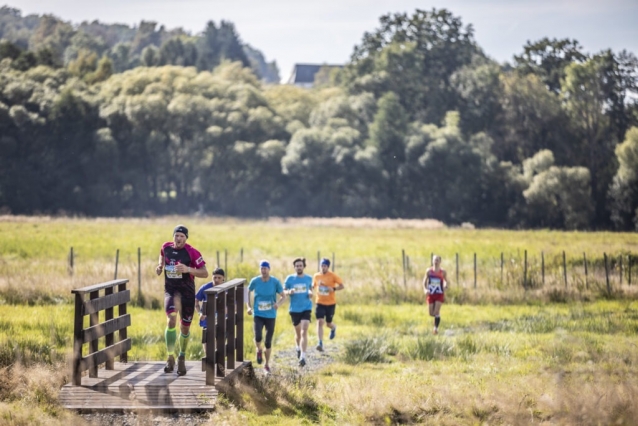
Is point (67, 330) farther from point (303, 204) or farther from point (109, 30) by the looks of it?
point (109, 30)

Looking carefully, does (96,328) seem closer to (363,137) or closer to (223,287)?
(223,287)

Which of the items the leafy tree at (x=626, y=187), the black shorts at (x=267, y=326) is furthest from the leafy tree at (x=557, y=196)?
the black shorts at (x=267, y=326)

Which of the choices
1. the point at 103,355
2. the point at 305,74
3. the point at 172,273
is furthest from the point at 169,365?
the point at 305,74

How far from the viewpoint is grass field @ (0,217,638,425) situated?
1147 cm

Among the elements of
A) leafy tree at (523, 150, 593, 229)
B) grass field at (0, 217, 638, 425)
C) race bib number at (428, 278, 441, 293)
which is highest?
leafy tree at (523, 150, 593, 229)

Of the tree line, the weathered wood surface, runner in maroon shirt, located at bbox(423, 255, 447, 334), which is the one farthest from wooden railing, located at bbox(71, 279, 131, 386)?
the tree line

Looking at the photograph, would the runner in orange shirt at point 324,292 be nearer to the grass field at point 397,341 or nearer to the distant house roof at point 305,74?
the grass field at point 397,341

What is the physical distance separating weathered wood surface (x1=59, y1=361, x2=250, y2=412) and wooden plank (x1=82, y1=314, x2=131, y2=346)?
21.2 inches

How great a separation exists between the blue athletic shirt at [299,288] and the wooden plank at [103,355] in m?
3.64

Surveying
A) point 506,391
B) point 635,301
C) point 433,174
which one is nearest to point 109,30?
point 433,174

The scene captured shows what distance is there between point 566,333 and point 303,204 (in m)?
58.7

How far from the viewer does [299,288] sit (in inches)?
634

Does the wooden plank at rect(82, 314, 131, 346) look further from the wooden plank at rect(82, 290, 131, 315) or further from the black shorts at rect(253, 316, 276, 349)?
the black shorts at rect(253, 316, 276, 349)

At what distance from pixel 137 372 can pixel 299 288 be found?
4298mm
